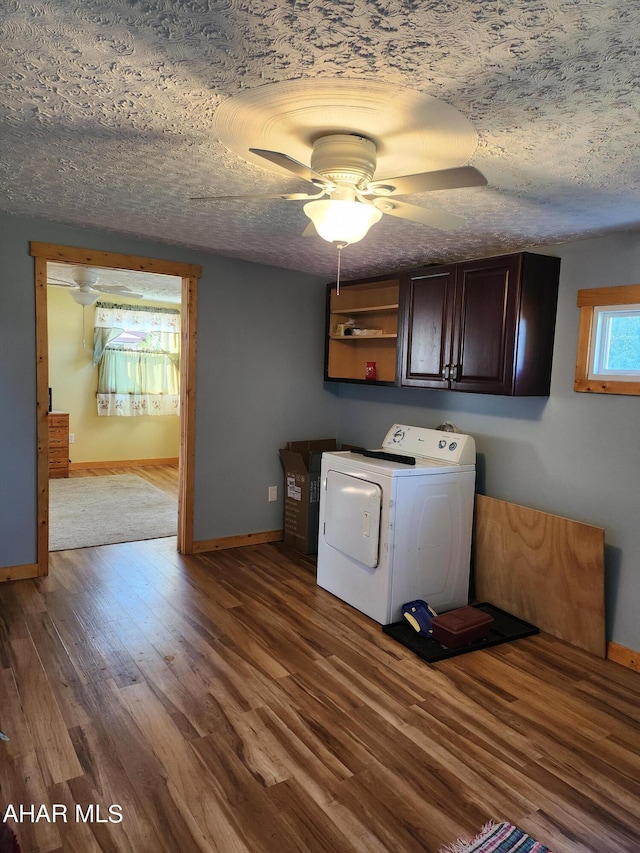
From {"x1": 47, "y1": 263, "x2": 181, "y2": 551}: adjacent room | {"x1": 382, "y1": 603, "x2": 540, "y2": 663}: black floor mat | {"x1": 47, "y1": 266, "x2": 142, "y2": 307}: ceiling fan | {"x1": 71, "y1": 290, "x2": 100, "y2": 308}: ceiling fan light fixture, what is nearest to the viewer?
{"x1": 382, "y1": 603, "x2": 540, "y2": 663}: black floor mat

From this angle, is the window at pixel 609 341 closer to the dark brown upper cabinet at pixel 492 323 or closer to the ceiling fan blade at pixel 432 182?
the dark brown upper cabinet at pixel 492 323

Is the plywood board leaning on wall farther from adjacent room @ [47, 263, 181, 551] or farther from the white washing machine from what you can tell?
adjacent room @ [47, 263, 181, 551]

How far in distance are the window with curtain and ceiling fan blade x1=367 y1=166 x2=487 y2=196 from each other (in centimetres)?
A: 599

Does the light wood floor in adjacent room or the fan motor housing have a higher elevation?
the fan motor housing

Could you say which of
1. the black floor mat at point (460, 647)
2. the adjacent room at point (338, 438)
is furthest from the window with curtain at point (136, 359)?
the black floor mat at point (460, 647)

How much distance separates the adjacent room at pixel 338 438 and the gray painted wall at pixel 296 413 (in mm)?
19

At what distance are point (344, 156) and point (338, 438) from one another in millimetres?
3450

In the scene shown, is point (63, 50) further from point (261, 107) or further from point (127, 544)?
point (127, 544)

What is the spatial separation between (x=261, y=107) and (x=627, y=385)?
2.30 meters

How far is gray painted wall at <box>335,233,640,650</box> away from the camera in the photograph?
296 centimetres

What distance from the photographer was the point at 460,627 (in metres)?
2.99

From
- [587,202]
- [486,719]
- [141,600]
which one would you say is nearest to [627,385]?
[587,202]

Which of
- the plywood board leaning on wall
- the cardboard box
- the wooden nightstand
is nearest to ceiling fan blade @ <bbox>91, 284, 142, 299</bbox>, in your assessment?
the wooden nightstand

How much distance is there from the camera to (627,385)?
2.94 meters
